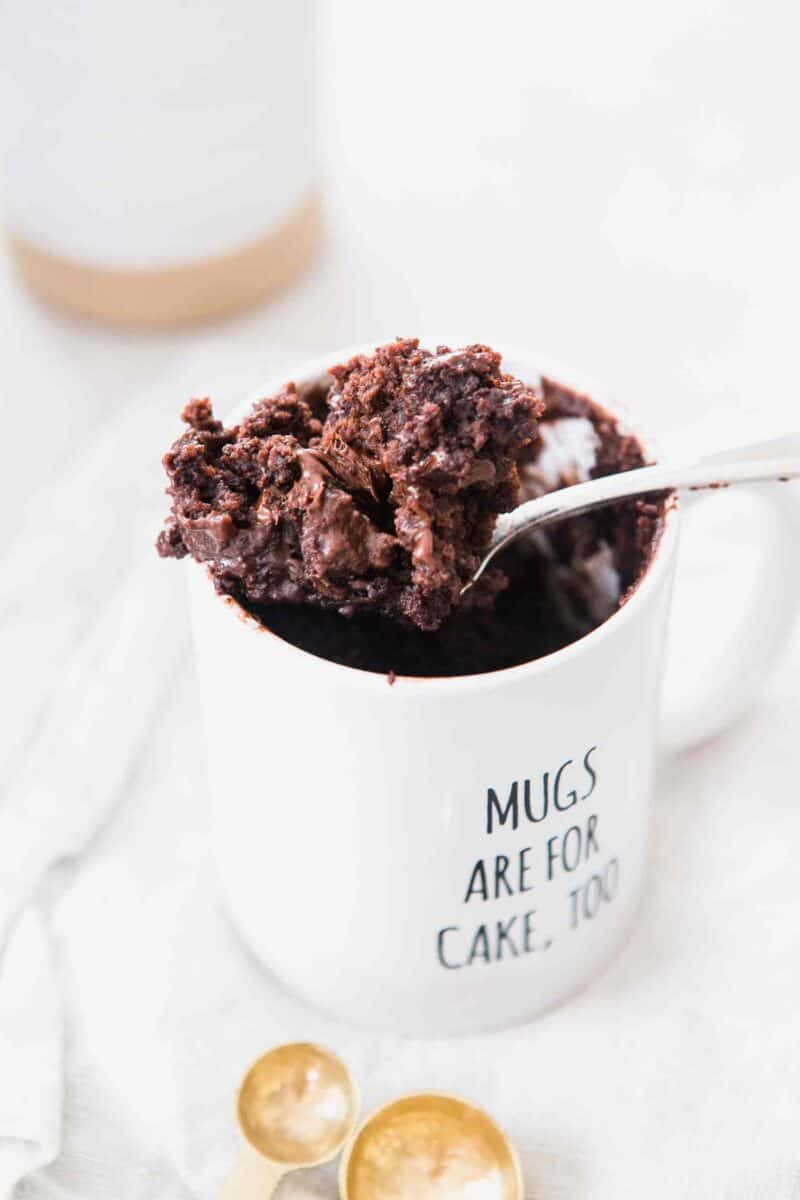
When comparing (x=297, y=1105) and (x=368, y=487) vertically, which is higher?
(x=368, y=487)

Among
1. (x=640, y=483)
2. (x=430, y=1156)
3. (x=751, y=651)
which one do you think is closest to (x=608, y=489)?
(x=640, y=483)

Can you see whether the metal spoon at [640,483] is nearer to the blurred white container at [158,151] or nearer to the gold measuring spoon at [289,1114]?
the gold measuring spoon at [289,1114]

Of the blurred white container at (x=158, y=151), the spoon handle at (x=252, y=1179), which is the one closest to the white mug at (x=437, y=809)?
the spoon handle at (x=252, y=1179)

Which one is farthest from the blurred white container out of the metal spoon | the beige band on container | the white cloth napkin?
the metal spoon

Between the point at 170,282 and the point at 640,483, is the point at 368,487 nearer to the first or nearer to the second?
the point at 640,483

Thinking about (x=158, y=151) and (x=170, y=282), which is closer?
(x=158, y=151)

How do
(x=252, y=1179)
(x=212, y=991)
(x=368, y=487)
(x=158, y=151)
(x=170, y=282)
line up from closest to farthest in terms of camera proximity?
1. (x=368, y=487)
2. (x=252, y=1179)
3. (x=212, y=991)
4. (x=158, y=151)
5. (x=170, y=282)

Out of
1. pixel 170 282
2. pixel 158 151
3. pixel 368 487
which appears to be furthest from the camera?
pixel 170 282
